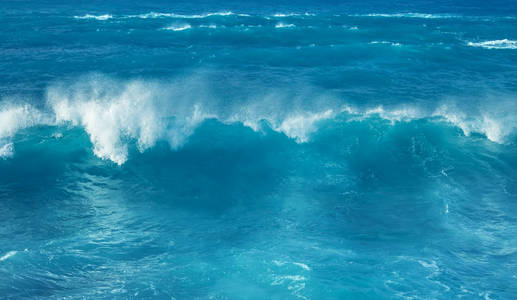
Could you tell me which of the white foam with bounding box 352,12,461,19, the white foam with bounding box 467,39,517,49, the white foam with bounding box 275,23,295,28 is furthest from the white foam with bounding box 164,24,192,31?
the white foam with bounding box 467,39,517,49

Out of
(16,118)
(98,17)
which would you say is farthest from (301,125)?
(98,17)

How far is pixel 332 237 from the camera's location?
25234mm

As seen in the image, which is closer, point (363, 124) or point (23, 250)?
point (23, 250)

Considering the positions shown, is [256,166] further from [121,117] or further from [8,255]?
[8,255]

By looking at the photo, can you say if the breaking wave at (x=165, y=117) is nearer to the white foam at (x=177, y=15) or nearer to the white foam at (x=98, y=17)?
the white foam at (x=98, y=17)

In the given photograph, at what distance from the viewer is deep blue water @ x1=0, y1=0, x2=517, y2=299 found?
896 inches

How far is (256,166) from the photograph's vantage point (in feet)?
106

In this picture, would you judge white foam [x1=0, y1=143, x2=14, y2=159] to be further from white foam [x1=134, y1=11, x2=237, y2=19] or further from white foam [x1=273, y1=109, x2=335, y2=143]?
white foam [x1=134, y1=11, x2=237, y2=19]

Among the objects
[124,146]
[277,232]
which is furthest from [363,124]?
[124,146]

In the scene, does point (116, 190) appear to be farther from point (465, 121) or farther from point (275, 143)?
point (465, 121)

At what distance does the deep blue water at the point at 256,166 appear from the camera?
22.8 meters

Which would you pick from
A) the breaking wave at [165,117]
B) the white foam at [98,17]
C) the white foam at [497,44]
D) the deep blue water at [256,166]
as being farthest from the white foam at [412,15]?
the white foam at [98,17]

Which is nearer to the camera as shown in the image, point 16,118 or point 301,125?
point 16,118

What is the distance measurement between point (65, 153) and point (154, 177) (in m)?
6.53
